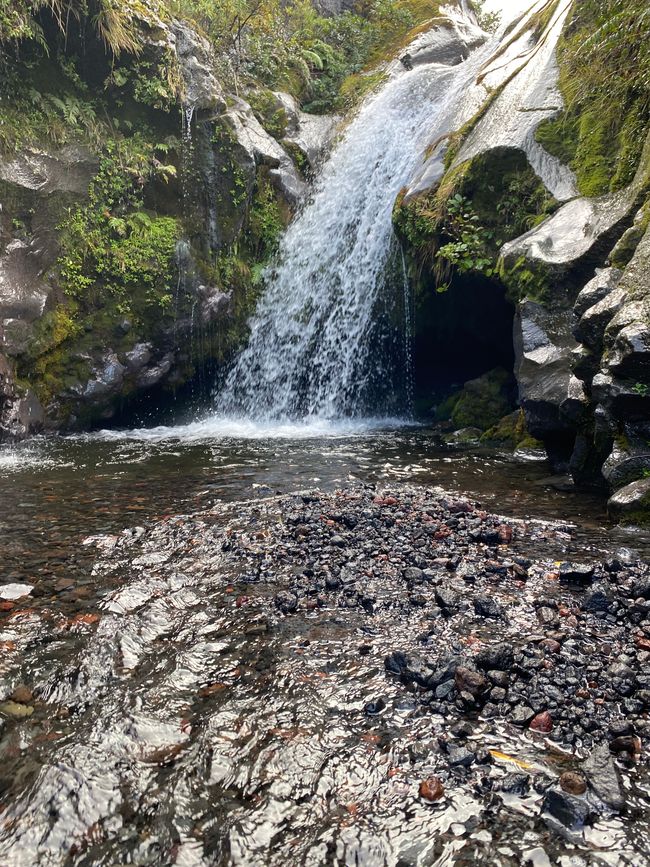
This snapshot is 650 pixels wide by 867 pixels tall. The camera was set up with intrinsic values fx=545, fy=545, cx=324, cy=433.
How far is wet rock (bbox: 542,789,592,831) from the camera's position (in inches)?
82.7

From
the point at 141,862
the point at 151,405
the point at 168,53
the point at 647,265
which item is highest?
the point at 168,53

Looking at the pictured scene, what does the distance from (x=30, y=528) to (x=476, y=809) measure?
4.73m

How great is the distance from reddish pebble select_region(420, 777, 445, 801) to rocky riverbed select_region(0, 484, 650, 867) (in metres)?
0.01

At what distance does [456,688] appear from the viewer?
2.86 meters

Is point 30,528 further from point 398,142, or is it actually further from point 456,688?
point 398,142

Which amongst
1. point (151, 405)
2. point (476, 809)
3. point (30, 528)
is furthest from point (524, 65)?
point (476, 809)

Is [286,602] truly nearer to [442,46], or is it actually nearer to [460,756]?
[460,756]

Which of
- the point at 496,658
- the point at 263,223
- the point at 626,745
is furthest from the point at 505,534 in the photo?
the point at 263,223

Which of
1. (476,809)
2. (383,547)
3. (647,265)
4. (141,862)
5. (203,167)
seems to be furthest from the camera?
(203,167)

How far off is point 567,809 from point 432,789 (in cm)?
52

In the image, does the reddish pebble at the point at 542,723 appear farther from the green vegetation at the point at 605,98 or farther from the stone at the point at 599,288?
the green vegetation at the point at 605,98

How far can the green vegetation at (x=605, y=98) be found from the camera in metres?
7.37

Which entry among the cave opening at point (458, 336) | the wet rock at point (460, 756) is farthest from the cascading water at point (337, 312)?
the wet rock at point (460, 756)

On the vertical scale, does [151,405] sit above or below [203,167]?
below
